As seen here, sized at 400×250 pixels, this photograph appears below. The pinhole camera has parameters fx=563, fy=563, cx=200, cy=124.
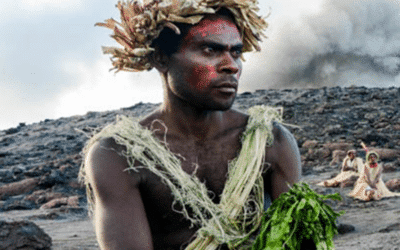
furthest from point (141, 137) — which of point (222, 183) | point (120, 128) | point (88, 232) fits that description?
point (88, 232)

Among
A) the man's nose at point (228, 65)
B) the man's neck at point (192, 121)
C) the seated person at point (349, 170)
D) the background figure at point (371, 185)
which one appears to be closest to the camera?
the man's nose at point (228, 65)

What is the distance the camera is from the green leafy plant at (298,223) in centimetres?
184

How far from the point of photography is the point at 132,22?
240 centimetres

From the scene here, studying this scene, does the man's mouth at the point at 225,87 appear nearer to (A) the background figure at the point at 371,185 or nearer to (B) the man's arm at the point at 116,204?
(B) the man's arm at the point at 116,204

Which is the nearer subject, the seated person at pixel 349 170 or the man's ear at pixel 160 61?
the man's ear at pixel 160 61

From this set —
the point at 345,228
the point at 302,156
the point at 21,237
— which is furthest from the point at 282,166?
the point at 302,156

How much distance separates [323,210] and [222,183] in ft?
1.98

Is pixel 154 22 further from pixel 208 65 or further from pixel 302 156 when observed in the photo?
pixel 302 156

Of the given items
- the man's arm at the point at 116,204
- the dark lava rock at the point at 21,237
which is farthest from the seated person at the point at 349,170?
the man's arm at the point at 116,204

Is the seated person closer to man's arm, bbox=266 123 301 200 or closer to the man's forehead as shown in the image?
man's arm, bbox=266 123 301 200

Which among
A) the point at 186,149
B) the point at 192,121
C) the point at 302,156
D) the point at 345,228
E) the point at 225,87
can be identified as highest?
the point at 225,87

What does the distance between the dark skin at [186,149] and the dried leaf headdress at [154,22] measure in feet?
0.21

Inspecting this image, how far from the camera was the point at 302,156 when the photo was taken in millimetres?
12836

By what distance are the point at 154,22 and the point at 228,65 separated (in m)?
0.36
